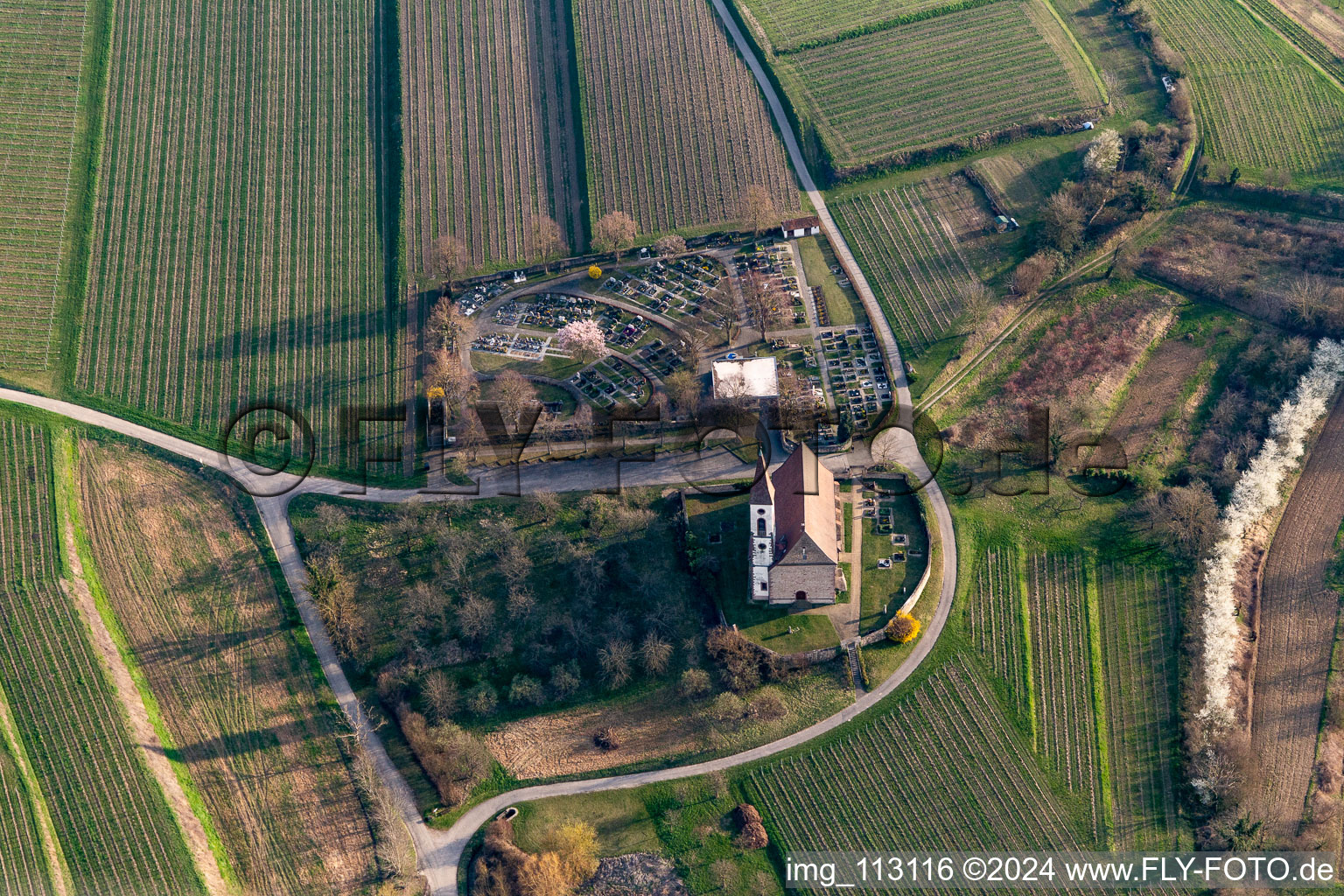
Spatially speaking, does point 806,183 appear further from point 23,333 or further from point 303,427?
point 23,333

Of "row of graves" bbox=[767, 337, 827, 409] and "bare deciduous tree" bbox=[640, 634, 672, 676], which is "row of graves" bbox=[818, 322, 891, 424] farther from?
"bare deciduous tree" bbox=[640, 634, 672, 676]

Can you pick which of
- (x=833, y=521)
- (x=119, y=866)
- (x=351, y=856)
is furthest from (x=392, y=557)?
(x=833, y=521)

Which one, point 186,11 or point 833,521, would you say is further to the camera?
point 186,11

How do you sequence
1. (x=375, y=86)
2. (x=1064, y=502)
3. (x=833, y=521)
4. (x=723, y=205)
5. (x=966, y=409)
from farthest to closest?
(x=375, y=86) → (x=723, y=205) → (x=966, y=409) → (x=1064, y=502) → (x=833, y=521)

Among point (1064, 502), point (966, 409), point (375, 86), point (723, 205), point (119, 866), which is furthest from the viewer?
point (375, 86)

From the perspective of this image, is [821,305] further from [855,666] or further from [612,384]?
[855,666]

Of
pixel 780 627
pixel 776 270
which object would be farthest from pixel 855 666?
pixel 776 270
